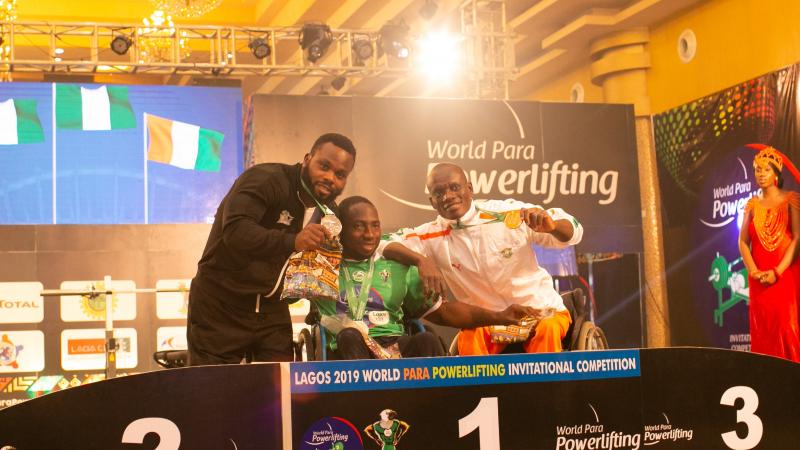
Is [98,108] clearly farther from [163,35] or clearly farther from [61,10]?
[61,10]

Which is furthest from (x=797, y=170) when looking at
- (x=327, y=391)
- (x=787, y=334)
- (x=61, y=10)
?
(x=61, y=10)

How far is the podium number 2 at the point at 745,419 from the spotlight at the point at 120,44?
682 cm

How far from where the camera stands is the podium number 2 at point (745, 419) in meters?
2.17

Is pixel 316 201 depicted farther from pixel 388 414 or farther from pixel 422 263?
pixel 388 414

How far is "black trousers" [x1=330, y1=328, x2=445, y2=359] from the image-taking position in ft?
11.5

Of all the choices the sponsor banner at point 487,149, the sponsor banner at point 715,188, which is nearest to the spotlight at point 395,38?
the sponsor banner at point 487,149

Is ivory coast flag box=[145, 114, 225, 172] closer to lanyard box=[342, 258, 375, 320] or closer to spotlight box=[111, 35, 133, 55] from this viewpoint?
spotlight box=[111, 35, 133, 55]

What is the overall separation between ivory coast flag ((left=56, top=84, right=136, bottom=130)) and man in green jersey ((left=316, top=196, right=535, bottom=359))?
183 inches

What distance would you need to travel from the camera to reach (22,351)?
23.2ft

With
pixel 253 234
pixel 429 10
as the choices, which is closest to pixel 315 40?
pixel 429 10

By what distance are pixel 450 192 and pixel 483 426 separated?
2089 millimetres

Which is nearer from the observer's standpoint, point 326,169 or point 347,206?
point 326,169

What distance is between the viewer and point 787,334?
6.94m

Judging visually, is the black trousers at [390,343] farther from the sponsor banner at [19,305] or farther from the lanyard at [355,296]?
the sponsor banner at [19,305]
